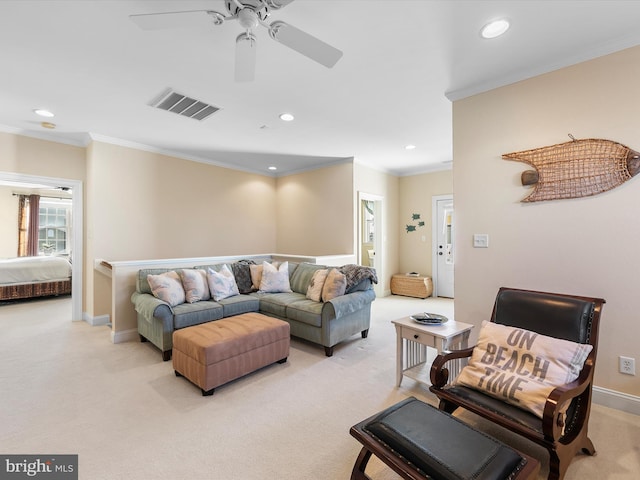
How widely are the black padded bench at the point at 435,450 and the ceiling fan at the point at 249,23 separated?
2031 millimetres

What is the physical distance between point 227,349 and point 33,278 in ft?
18.9

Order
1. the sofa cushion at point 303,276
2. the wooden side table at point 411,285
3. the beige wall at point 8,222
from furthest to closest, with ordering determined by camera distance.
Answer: the beige wall at point 8,222
the wooden side table at point 411,285
the sofa cushion at point 303,276

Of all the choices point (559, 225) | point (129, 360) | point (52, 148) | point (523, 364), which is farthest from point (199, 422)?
point (52, 148)

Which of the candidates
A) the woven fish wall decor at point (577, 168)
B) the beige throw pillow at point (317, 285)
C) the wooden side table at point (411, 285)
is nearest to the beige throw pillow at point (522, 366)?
the woven fish wall decor at point (577, 168)

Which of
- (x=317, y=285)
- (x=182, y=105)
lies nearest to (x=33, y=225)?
(x=182, y=105)

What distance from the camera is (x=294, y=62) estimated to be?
239 centimetres

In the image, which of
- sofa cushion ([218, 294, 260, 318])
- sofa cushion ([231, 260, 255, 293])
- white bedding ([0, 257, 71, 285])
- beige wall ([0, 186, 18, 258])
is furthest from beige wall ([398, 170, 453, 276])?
beige wall ([0, 186, 18, 258])

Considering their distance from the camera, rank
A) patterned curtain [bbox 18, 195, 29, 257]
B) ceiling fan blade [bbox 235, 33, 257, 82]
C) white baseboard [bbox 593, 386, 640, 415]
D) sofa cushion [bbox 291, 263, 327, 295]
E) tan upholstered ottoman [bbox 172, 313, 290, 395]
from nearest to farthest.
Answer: ceiling fan blade [bbox 235, 33, 257, 82] → white baseboard [bbox 593, 386, 640, 415] → tan upholstered ottoman [bbox 172, 313, 290, 395] → sofa cushion [bbox 291, 263, 327, 295] → patterned curtain [bbox 18, 195, 29, 257]

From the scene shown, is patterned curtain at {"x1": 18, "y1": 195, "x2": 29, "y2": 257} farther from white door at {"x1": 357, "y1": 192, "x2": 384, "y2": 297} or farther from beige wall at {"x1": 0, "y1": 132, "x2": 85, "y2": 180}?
white door at {"x1": 357, "y1": 192, "x2": 384, "y2": 297}

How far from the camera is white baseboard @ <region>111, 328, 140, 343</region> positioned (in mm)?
3559

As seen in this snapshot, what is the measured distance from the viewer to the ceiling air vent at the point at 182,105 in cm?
294

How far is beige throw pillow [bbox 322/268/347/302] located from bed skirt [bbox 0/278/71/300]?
19.6ft

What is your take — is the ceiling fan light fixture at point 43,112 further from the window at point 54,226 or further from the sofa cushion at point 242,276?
the window at point 54,226

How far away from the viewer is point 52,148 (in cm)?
416
